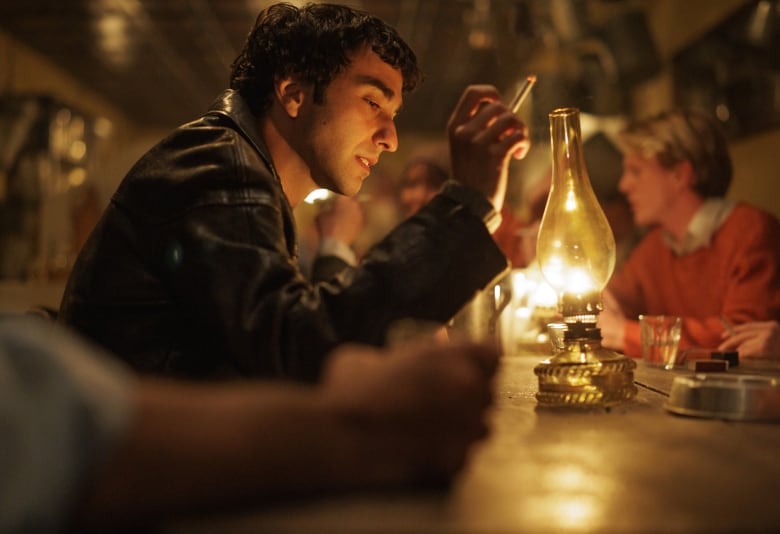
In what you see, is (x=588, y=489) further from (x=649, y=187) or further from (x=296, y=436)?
(x=649, y=187)

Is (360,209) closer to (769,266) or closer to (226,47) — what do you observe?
(769,266)

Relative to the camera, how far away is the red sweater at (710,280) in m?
2.21

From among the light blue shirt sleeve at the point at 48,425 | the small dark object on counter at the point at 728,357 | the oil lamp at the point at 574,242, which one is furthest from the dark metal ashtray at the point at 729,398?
the light blue shirt sleeve at the point at 48,425

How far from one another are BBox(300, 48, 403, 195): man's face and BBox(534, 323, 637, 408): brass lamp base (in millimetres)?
538

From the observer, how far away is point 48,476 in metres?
0.47

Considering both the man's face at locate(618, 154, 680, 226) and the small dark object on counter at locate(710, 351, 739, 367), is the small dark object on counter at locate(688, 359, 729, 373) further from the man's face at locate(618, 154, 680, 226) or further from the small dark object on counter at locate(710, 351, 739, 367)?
the man's face at locate(618, 154, 680, 226)

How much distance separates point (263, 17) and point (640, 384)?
39.6 inches

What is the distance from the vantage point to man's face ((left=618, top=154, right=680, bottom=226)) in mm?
2768

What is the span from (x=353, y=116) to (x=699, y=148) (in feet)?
5.56

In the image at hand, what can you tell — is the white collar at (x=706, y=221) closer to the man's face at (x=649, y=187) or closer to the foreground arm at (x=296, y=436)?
the man's face at (x=649, y=187)

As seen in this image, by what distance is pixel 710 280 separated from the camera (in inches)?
104

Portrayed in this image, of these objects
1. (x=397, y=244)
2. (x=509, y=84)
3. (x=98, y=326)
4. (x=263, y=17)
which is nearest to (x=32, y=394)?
(x=397, y=244)

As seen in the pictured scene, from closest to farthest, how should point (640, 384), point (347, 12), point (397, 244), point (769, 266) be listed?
point (397, 244), point (640, 384), point (347, 12), point (769, 266)

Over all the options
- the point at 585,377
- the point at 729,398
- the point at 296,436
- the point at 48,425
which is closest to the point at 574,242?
the point at 585,377
